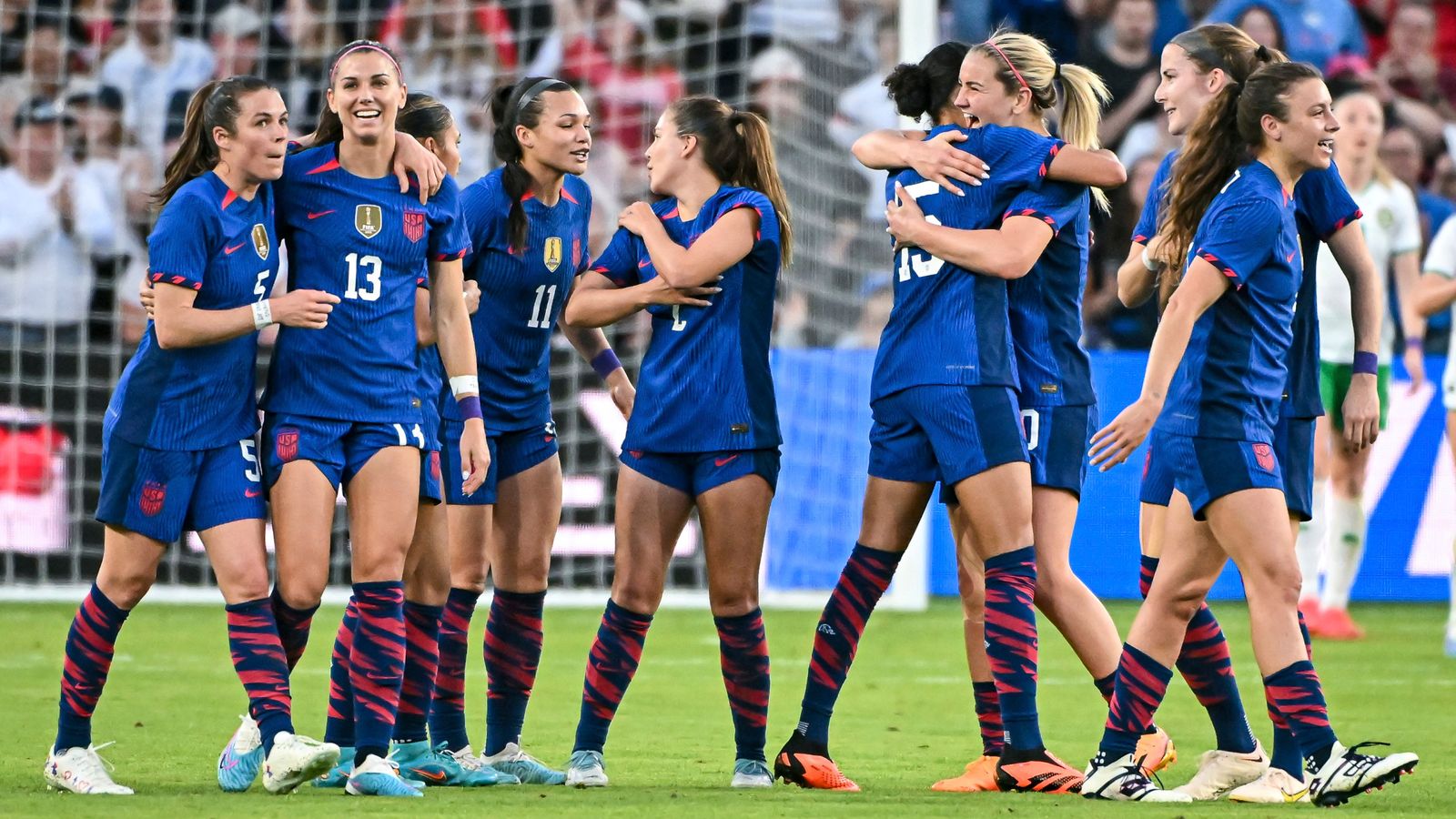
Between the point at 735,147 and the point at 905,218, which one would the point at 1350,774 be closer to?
the point at 905,218

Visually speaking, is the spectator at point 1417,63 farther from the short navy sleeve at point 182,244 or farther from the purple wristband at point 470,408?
the short navy sleeve at point 182,244

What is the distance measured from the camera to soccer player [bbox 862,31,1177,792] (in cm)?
517

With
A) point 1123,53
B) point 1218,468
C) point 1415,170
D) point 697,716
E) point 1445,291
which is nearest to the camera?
point 1218,468

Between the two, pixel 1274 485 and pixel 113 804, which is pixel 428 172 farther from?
pixel 1274 485

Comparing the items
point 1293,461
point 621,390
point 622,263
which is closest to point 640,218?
point 622,263

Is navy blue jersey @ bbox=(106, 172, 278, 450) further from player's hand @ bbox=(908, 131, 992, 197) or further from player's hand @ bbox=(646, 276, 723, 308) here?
player's hand @ bbox=(908, 131, 992, 197)

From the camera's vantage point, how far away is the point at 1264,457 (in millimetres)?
4824

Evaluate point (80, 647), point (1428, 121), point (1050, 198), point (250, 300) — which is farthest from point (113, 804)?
Result: point (1428, 121)

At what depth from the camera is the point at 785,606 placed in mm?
11258

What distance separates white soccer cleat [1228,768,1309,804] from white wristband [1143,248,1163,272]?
1.41 m

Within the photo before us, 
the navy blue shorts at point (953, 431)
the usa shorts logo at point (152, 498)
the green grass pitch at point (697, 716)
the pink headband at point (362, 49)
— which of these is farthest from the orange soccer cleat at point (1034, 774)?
the pink headband at point (362, 49)

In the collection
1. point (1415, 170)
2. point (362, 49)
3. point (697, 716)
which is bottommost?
point (697, 716)

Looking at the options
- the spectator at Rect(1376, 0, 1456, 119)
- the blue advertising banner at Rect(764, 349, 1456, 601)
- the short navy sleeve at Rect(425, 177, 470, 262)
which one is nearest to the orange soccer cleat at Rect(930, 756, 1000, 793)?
the short navy sleeve at Rect(425, 177, 470, 262)

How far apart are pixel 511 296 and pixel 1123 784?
2172 millimetres
